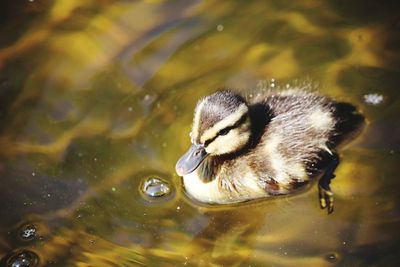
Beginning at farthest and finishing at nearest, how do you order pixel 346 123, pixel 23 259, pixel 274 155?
pixel 346 123, pixel 274 155, pixel 23 259

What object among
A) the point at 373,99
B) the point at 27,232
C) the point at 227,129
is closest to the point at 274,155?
the point at 227,129

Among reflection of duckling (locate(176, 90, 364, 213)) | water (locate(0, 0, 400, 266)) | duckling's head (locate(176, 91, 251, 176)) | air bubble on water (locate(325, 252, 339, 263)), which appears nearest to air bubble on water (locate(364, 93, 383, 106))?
water (locate(0, 0, 400, 266))

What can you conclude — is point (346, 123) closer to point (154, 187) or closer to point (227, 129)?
point (227, 129)

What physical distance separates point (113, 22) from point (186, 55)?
46 cm

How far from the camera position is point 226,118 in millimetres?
2361

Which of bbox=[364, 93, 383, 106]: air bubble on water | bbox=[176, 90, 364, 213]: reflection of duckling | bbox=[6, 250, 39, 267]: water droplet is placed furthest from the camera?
bbox=[364, 93, 383, 106]: air bubble on water

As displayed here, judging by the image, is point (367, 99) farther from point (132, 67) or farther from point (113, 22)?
point (113, 22)

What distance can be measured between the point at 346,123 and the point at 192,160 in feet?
2.54

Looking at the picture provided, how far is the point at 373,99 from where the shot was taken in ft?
9.85

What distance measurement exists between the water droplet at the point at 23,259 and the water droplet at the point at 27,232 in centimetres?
7

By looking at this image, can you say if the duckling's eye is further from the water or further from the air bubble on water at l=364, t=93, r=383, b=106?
the air bubble on water at l=364, t=93, r=383, b=106

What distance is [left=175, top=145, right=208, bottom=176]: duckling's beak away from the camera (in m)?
2.45

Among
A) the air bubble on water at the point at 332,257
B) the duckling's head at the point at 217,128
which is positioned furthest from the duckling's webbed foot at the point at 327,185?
the duckling's head at the point at 217,128

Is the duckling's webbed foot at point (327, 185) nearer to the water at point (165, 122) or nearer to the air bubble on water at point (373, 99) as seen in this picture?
the water at point (165, 122)
